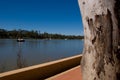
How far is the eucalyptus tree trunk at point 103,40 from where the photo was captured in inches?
61.7

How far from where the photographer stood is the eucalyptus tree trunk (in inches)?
61.7

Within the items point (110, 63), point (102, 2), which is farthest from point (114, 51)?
point (102, 2)

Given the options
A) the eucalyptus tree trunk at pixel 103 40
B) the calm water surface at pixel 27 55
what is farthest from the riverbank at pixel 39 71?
the calm water surface at pixel 27 55

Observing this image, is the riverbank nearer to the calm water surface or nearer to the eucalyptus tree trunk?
the eucalyptus tree trunk

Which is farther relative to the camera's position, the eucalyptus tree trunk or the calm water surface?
the calm water surface

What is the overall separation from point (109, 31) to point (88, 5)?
0.25 metres

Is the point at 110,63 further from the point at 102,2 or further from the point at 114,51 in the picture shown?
the point at 102,2

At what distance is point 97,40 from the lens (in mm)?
1574

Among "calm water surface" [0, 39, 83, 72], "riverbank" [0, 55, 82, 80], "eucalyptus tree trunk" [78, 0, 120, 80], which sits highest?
"eucalyptus tree trunk" [78, 0, 120, 80]

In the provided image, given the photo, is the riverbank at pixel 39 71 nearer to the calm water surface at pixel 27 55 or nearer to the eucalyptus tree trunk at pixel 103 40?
the eucalyptus tree trunk at pixel 103 40

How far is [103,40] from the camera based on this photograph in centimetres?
157

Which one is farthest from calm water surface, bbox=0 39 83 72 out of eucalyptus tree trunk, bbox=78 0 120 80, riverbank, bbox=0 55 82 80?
eucalyptus tree trunk, bbox=78 0 120 80

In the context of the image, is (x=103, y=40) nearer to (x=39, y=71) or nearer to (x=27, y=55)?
(x=39, y=71)

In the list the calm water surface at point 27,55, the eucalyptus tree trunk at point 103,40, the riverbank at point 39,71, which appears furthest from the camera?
the calm water surface at point 27,55
